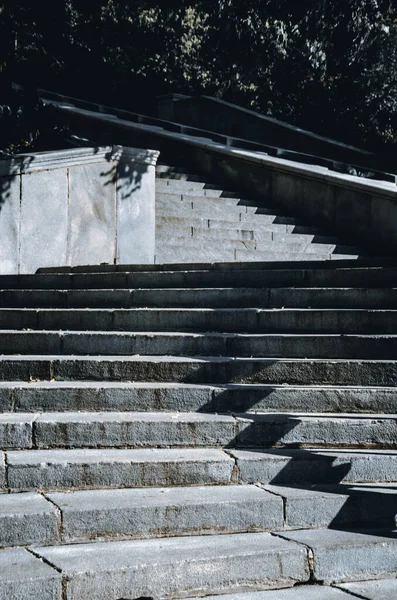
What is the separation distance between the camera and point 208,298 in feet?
26.1

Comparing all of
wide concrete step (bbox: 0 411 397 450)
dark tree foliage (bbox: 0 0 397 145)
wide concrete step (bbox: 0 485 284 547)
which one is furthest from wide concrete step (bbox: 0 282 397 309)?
dark tree foliage (bbox: 0 0 397 145)

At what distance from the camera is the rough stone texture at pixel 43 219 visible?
10117 mm

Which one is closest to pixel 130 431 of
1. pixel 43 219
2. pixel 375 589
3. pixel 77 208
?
pixel 375 589

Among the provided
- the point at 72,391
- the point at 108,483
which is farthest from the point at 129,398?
the point at 108,483

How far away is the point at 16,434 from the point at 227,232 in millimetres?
6479

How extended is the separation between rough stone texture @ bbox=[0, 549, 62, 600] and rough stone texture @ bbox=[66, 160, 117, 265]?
6641 mm

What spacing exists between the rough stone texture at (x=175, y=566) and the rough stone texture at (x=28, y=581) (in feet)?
0.22

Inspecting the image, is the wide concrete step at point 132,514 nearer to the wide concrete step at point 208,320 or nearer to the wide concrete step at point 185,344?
the wide concrete step at point 185,344

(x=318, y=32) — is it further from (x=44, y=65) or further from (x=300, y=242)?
(x=300, y=242)

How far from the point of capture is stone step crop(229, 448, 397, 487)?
5.39 meters

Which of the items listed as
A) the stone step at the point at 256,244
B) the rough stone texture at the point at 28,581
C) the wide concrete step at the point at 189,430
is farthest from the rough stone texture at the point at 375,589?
the stone step at the point at 256,244

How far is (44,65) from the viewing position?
2236 cm

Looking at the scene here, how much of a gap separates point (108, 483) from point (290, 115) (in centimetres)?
1823

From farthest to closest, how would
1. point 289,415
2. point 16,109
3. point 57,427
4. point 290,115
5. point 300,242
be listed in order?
1. point 290,115
2. point 16,109
3. point 300,242
4. point 289,415
5. point 57,427
